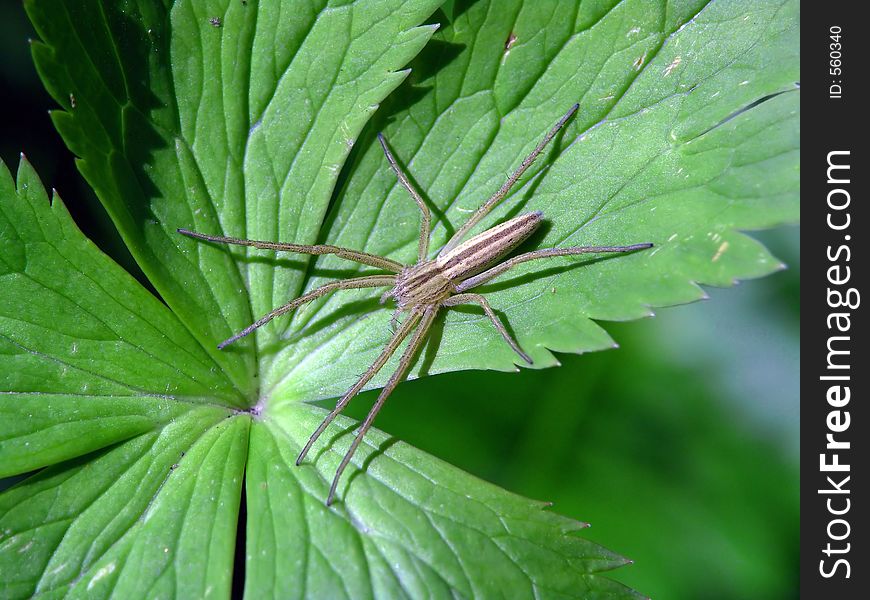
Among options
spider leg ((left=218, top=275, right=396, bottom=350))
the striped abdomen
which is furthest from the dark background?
the striped abdomen

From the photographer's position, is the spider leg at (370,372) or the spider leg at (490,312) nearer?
the spider leg at (490,312)

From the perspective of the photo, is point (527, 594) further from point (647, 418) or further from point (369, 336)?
point (647, 418)

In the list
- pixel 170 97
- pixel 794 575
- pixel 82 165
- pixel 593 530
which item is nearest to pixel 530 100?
pixel 170 97

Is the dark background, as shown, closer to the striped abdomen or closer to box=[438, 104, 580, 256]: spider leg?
the striped abdomen

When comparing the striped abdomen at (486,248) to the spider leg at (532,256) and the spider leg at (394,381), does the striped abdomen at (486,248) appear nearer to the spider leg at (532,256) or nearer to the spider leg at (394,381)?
the spider leg at (532,256)

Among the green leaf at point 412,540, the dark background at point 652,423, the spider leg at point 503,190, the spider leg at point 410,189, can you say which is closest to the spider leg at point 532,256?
the spider leg at point 503,190

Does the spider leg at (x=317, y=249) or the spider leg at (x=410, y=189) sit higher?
the spider leg at (x=410, y=189)
